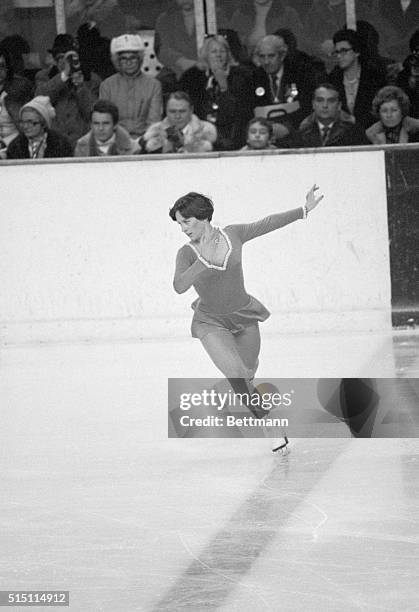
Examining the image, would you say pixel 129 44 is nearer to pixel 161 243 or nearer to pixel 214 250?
pixel 161 243

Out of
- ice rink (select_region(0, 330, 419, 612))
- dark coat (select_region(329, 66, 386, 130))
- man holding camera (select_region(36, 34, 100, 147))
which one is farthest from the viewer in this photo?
man holding camera (select_region(36, 34, 100, 147))

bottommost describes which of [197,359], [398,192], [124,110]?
[197,359]

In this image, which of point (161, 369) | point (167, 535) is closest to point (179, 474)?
point (167, 535)

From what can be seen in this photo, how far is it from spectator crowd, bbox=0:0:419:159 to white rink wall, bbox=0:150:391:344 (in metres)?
0.25

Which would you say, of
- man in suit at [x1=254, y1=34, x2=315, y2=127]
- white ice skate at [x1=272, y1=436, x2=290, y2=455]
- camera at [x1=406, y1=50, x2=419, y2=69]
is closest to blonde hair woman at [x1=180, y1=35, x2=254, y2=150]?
man in suit at [x1=254, y1=34, x2=315, y2=127]

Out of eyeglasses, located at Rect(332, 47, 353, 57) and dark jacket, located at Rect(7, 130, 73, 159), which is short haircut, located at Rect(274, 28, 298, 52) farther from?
dark jacket, located at Rect(7, 130, 73, 159)

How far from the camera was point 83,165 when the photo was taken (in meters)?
9.09

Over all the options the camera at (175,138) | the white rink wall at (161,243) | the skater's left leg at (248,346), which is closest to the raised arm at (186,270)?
the skater's left leg at (248,346)

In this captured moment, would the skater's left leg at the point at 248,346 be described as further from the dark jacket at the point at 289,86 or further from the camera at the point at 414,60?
the camera at the point at 414,60

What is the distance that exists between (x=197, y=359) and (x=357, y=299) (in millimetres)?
1669

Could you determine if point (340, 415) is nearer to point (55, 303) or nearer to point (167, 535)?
point (167, 535)

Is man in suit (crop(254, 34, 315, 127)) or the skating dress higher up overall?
man in suit (crop(254, 34, 315, 127))

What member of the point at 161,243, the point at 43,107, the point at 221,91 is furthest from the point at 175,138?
the point at 43,107

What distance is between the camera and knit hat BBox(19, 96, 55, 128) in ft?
30.6
